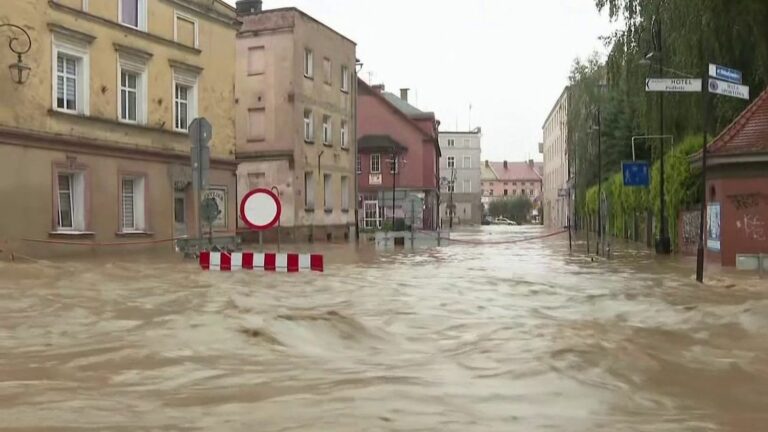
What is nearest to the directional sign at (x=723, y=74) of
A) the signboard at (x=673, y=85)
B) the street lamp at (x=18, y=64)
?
the signboard at (x=673, y=85)

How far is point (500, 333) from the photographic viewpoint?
10.2m

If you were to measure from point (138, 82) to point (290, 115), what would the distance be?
1557 cm

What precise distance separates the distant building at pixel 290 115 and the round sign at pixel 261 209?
2491 centimetres

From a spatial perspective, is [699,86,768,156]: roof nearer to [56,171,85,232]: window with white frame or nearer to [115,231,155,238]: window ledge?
[115,231,155,238]: window ledge

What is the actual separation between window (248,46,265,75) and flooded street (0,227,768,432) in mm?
27741

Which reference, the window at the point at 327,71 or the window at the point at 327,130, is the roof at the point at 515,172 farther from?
the window at the point at 327,130

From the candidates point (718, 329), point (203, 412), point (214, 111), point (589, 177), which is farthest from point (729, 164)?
point (589, 177)

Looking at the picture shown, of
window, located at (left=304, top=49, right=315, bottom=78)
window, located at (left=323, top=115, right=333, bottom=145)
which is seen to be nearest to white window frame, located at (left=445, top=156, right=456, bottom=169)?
window, located at (left=323, top=115, right=333, bottom=145)

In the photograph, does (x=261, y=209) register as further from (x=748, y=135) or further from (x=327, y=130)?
(x=327, y=130)

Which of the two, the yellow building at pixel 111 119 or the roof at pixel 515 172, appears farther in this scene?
the roof at pixel 515 172

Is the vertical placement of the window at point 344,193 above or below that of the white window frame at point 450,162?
below

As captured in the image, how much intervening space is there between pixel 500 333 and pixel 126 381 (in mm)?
4933

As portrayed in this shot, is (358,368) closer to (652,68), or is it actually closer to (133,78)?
(133,78)

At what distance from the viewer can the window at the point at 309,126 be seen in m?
42.8
